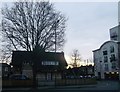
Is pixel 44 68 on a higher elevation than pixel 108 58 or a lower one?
lower

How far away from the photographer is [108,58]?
106 metres

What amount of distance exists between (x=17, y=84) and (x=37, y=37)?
9.77 metres

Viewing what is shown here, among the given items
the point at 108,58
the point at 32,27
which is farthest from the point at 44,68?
the point at 108,58

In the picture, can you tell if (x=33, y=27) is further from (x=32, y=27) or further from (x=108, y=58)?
(x=108, y=58)

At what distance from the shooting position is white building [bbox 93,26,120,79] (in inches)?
3887

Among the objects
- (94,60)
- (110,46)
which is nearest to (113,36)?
(110,46)

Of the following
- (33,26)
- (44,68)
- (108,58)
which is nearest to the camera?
(33,26)

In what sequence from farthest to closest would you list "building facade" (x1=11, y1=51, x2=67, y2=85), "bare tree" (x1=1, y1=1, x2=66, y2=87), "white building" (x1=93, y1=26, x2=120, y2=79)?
"white building" (x1=93, y1=26, x2=120, y2=79), "building facade" (x1=11, y1=51, x2=67, y2=85), "bare tree" (x1=1, y1=1, x2=66, y2=87)

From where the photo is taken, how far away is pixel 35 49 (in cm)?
3669

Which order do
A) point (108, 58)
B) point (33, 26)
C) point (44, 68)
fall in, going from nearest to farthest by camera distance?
point (33, 26), point (44, 68), point (108, 58)

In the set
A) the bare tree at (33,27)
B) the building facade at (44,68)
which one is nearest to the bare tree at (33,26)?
the bare tree at (33,27)

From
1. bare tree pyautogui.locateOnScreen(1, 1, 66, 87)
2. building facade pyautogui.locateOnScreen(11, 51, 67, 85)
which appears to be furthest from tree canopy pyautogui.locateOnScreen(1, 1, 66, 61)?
building facade pyautogui.locateOnScreen(11, 51, 67, 85)

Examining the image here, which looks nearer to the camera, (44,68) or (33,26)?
(33,26)

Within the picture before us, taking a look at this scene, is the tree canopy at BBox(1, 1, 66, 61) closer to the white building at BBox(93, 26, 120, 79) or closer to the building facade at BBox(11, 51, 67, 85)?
the building facade at BBox(11, 51, 67, 85)
